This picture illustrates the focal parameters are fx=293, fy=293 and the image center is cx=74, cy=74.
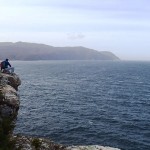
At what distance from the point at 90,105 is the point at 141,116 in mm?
15109

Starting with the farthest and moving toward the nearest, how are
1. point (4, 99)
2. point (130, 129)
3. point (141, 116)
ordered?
point (141, 116) < point (130, 129) < point (4, 99)

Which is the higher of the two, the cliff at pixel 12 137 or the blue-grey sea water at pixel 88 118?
the cliff at pixel 12 137

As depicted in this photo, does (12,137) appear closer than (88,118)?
Yes

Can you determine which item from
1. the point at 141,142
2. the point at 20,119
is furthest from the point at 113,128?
the point at 20,119

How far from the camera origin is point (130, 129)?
54812mm

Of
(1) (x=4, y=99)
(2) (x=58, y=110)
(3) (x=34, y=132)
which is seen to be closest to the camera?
(1) (x=4, y=99)

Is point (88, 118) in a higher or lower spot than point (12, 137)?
lower

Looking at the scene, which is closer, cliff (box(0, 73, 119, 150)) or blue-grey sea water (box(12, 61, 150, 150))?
cliff (box(0, 73, 119, 150))

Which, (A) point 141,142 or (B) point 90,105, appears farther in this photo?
(B) point 90,105

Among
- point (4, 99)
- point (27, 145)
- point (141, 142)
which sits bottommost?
point (141, 142)

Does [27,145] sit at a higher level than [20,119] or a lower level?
higher

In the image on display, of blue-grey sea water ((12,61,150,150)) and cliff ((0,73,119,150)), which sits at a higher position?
cliff ((0,73,119,150))

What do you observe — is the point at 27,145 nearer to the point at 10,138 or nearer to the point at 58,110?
the point at 10,138

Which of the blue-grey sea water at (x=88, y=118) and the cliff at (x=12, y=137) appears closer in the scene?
the cliff at (x=12, y=137)
